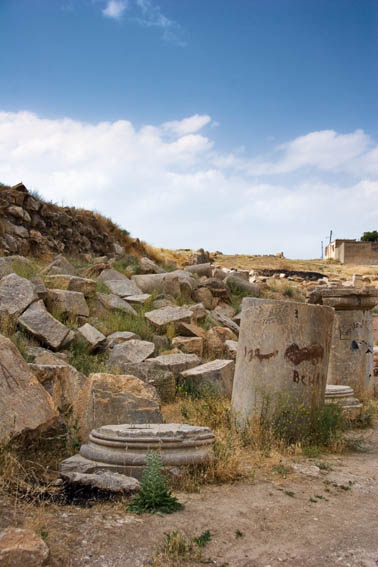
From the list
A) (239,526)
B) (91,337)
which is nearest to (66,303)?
(91,337)

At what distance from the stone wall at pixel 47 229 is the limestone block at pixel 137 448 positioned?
899 centimetres

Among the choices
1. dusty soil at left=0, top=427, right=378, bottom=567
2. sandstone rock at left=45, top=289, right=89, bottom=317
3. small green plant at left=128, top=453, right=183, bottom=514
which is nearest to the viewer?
dusty soil at left=0, top=427, right=378, bottom=567

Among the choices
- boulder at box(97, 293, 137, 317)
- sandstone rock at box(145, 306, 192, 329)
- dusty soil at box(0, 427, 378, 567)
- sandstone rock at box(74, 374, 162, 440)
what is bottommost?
dusty soil at box(0, 427, 378, 567)

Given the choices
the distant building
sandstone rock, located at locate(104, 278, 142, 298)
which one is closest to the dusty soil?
sandstone rock, located at locate(104, 278, 142, 298)

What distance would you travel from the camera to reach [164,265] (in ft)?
57.5

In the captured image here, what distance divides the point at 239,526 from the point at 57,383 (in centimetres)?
270

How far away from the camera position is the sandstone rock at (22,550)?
9.11 ft

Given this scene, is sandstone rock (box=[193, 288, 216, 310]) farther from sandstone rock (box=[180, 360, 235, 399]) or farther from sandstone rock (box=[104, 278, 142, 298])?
sandstone rock (box=[180, 360, 235, 399])

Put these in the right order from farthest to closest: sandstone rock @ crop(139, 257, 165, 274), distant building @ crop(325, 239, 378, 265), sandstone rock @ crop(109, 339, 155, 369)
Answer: distant building @ crop(325, 239, 378, 265), sandstone rock @ crop(139, 257, 165, 274), sandstone rock @ crop(109, 339, 155, 369)

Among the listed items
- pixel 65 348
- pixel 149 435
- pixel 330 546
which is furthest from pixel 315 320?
pixel 65 348

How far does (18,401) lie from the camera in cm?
456

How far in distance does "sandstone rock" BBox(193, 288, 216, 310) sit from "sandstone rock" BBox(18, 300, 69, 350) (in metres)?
5.48

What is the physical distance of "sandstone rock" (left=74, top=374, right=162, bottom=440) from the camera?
531 centimetres

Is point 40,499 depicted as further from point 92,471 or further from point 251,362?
point 251,362
